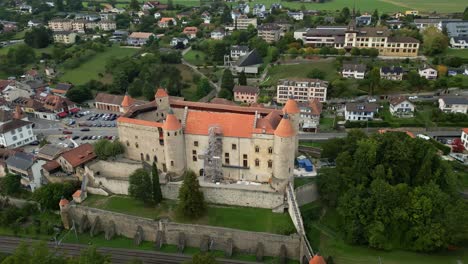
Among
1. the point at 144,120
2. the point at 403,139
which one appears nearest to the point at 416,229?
the point at 403,139

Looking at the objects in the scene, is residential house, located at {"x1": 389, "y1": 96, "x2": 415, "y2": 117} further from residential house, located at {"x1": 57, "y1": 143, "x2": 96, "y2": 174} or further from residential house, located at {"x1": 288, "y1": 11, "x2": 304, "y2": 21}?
residential house, located at {"x1": 288, "y1": 11, "x2": 304, "y2": 21}

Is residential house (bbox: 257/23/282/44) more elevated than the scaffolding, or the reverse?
residential house (bbox: 257/23/282/44)

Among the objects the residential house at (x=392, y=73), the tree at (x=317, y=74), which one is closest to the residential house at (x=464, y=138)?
the residential house at (x=392, y=73)

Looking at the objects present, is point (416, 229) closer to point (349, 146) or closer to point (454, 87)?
point (349, 146)

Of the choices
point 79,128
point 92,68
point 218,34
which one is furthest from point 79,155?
point 218,34

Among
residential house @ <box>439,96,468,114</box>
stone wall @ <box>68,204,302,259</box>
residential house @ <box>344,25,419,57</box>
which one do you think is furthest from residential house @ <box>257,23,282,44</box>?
stone wall @ <box>68,204,302,259</box>
